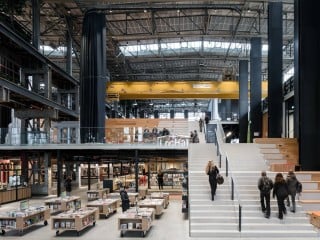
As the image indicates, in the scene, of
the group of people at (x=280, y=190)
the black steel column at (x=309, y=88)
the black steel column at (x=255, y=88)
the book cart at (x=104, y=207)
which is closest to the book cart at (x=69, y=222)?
the book cart at (x=104, y=207)

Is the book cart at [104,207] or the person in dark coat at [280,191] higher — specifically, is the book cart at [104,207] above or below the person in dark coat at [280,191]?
below

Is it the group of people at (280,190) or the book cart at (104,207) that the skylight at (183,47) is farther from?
the group of people at (280,190)

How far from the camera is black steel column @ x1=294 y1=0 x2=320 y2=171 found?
19.2m

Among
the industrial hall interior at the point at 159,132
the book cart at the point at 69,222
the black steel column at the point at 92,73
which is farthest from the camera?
the black steel column at the point at 92,73

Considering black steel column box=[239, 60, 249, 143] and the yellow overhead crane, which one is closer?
black steel column box=[239, 60, 249, 143]

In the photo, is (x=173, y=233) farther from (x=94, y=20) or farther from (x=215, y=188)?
(x=94, y=20)

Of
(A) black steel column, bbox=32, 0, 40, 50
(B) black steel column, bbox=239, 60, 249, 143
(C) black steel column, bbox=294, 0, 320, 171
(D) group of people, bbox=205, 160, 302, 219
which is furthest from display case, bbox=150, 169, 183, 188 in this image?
(D) group of people, bbox=205, 160, 302, 219

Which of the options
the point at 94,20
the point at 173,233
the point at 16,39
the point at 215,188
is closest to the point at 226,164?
the point at 215,188

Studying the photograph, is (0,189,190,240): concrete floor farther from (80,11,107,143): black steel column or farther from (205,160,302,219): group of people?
(80,11,107,143): black steel column

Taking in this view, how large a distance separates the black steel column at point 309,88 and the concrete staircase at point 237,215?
5.98 ft

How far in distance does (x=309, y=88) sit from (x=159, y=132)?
1115 centimetres

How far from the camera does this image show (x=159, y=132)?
28.6 metres

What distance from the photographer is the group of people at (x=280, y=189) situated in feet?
48.5

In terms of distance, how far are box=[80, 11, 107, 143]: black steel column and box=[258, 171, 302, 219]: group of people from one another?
16.5 m
